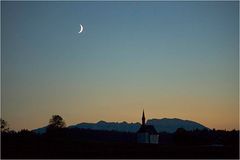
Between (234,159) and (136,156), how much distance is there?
285 inches

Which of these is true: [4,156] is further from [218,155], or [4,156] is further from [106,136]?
[106,136]

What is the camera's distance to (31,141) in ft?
119

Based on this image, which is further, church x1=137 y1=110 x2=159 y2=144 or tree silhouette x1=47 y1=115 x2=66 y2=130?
church x1=137 y1=110 x2=159 y2=144

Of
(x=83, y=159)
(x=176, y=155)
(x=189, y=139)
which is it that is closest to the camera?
(x=83, y=159)

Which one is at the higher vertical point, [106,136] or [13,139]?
[13,139]

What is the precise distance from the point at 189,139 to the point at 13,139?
203 feet

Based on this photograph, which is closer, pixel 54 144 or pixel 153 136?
pixel 54 144

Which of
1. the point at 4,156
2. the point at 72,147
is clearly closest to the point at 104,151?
the point at 72,147

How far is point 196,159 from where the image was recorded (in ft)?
91.9

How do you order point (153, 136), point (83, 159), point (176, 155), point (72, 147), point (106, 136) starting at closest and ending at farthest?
point (83, 159) → point (176, 155) → point (72, 147) → point (153, 136) → point (106, 136)

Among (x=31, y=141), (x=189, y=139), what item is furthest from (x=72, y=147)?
(x=189, y=139)

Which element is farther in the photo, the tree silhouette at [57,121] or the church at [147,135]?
the church at [147,135]

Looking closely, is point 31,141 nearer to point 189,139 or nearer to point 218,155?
point 218,155

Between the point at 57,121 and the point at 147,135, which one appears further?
the point at 147,135
